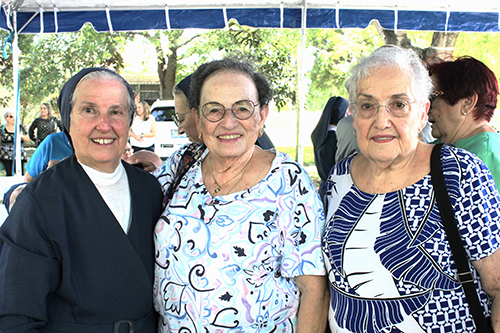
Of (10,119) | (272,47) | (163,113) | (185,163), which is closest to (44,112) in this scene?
(10,119)

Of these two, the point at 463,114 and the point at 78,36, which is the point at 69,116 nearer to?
the point at 463,114

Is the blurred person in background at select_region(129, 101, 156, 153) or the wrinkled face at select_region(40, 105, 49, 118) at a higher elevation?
the wrinkled face at select_region(40, 105, 49, 118)

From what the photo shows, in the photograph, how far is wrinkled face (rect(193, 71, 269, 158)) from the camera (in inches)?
76.5

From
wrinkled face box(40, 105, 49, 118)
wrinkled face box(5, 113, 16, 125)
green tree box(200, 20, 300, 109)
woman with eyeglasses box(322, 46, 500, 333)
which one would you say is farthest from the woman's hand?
wrinkled face box(40, 105, 49, 118)

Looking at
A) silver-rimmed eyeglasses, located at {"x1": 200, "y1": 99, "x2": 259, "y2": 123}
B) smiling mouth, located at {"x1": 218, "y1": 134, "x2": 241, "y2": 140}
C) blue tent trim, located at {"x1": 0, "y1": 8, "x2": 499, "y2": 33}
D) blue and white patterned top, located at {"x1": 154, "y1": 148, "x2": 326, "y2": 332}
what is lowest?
blue and white patterned top, located at {"x1": 154, "y1": 148, "x2": 326, "y2": 332}

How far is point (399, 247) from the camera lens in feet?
5.54

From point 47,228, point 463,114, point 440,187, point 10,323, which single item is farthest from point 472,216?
point 10,323

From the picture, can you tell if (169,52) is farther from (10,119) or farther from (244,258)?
(244,258)

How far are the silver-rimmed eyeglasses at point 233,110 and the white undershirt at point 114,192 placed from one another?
1.82 ft

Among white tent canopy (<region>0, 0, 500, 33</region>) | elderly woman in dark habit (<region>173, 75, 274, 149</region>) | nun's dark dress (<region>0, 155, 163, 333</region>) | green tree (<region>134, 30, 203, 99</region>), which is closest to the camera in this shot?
nun's dark dress (<region>0, 155, 163, 333</region>)

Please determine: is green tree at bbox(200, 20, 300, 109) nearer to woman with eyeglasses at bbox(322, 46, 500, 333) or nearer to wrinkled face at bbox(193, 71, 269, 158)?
wrinkled face at bbox(193, 71, 269, 158)

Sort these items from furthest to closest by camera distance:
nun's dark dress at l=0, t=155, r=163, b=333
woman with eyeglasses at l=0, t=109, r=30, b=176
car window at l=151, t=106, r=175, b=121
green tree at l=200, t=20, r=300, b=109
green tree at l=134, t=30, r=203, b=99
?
1. green tree at l=134, t=30, r=203, b=99
2. green tree at l=200, t=20, r=300, b=109
3. car window at l=151, t=106, r=175, b=121
4. woman with eyeglasses at l=0, t=109, r=30, b=176
5. nun's dark dress at l=0, t=155, r=163, b=333

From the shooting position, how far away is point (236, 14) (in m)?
→ 5.68

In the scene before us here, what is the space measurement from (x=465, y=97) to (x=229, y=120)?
1445mm
